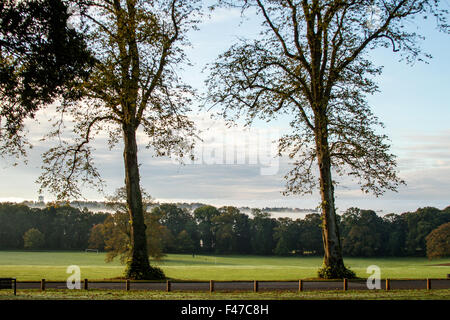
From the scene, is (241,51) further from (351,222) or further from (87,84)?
(351,222)

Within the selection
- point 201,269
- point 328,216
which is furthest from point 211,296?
point 201,269

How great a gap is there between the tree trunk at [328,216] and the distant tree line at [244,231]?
206 ft

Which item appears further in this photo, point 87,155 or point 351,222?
point 351,222

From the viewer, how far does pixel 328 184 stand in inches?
1009

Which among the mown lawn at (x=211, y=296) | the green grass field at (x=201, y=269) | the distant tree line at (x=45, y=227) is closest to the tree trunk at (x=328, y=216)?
the mown lawn at (x=211, y=296)

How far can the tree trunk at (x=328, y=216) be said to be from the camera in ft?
82.0

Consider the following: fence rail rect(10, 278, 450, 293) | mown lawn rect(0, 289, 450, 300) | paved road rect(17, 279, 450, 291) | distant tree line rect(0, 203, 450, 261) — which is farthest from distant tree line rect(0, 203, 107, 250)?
mown lawn rect(0, 289, 450, 300)

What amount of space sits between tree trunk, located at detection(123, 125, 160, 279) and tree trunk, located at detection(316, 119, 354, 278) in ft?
31.5

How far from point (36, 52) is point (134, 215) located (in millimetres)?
10713

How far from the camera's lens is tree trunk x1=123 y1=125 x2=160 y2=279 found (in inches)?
976

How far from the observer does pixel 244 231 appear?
9950 centimetres
